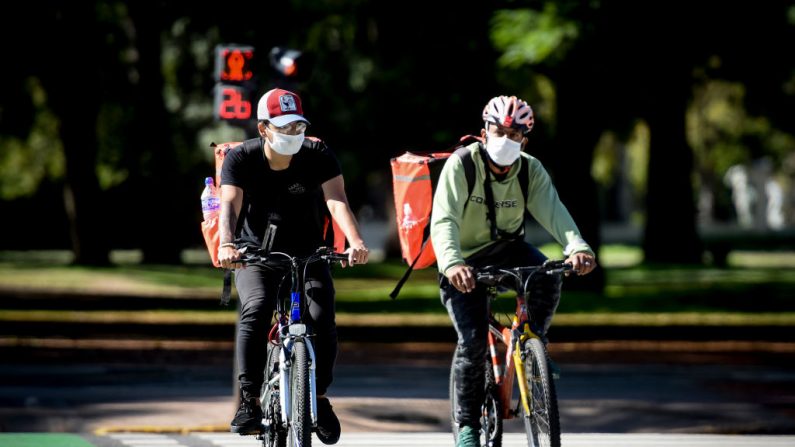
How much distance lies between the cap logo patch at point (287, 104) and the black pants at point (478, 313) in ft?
3.62

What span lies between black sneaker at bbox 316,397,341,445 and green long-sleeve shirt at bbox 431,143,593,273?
32.9 inches

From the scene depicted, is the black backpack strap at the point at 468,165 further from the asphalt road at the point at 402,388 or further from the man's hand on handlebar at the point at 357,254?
the asphalt road at the point at 402,388

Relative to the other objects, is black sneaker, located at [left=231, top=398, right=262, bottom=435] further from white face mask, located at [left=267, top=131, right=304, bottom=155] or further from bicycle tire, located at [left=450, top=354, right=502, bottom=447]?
white face mask, located at [left=267, top=131, right=304, bottom=155]

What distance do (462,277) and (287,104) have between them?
1164 millimetres

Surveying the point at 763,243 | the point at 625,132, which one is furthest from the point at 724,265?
the point at 763,243

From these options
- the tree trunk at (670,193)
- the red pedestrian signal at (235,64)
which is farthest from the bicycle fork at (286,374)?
the tree trunk at (670,193)

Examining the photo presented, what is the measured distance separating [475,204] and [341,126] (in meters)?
27.0

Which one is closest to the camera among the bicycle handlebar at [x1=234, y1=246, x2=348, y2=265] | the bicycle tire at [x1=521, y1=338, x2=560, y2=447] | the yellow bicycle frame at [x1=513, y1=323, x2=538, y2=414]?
the bicycle tire at [x1=521, y1=338, x2=560, y2=447]

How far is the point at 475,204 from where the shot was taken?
22.9 feet

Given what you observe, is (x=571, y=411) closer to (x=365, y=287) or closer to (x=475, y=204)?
(x=475, y=204)

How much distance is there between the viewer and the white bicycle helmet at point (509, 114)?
6.77 metres

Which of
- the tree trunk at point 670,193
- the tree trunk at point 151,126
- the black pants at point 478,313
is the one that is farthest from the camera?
the tree trunk at point 670,193

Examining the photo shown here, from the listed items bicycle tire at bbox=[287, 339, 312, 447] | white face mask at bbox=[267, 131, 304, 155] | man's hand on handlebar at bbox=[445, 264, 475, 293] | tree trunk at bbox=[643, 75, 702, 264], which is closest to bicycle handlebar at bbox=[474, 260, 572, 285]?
man's hand on handlebar at bbox=[445, 264, 475, 293]

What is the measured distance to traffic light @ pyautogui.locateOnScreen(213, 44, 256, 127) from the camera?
990cm
